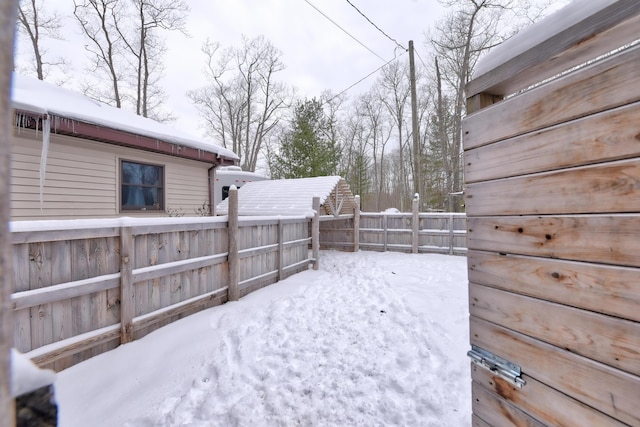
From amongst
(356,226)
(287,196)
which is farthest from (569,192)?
(356,226)

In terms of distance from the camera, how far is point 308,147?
17250 mm

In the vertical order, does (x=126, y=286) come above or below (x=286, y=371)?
above

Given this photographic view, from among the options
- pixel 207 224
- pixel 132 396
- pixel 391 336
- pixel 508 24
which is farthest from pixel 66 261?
pixel 508 24

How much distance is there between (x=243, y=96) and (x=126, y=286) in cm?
2244

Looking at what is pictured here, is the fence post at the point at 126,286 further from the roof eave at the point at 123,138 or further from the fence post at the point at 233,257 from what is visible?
the roof eave at the point at 123,138

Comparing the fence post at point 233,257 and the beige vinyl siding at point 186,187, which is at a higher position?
the beige vinyl siding at point 186,187

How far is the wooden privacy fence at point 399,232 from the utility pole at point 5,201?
8.91 metres

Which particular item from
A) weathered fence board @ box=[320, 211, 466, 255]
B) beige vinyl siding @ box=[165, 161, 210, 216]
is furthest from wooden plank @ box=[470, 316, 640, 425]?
weathered fence board @ box=[320, 211, 466, 255]

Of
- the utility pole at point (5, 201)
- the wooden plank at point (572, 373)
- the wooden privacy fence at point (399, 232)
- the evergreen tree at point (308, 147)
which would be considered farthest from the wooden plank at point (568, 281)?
the evergreen tree at point (308, 147)

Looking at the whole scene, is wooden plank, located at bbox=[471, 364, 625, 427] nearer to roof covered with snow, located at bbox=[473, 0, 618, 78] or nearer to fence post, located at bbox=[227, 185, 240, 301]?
roof covered with snow, located at bbox=[473, 0, 618, 78]

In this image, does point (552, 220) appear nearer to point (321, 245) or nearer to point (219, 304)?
point (219, 304)

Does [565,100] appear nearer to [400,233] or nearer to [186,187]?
[186,187]

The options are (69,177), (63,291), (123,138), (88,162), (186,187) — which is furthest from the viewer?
(186,187)

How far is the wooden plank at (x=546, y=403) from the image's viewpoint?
1.08m
